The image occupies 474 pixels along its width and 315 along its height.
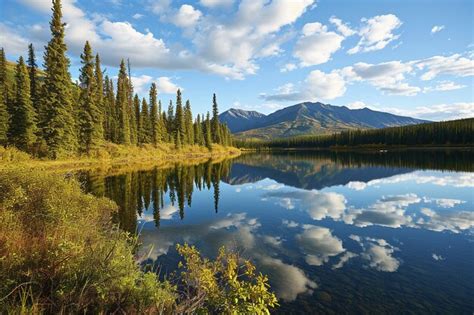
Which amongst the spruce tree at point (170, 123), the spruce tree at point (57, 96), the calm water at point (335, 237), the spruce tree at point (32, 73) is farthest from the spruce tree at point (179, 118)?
the calm water at point (335, 237)

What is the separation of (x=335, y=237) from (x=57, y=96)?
152ft

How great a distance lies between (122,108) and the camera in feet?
248

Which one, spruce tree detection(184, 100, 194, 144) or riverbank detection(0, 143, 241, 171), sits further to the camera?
spruce tree detection(184, 100, 194, 144)

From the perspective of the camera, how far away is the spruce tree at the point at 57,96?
43.8 metres

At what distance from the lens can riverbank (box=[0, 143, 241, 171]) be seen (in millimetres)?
35412

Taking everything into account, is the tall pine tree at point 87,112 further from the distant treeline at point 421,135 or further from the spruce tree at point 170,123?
the distant treeline at point 421,135

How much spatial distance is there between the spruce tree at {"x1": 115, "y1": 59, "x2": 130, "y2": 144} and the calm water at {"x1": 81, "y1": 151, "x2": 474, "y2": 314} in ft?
143

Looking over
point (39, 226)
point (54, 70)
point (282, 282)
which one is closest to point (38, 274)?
point (39, 226)

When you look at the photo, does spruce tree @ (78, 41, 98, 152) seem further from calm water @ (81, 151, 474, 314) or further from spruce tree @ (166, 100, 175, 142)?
spruce tree @ (166, 100, 175, 142)

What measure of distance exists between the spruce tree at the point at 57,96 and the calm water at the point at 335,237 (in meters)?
18.6

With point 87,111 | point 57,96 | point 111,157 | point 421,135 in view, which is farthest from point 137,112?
point 421,135

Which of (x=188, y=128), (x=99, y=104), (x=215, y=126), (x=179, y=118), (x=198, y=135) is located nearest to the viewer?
(x=99, y=104)

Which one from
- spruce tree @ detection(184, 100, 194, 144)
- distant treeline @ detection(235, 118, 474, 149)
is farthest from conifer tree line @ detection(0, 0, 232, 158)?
distant treeline @ detection(235, 118, 474, 149)

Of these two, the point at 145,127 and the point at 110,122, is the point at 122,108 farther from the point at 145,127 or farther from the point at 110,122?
the point at 145,127
